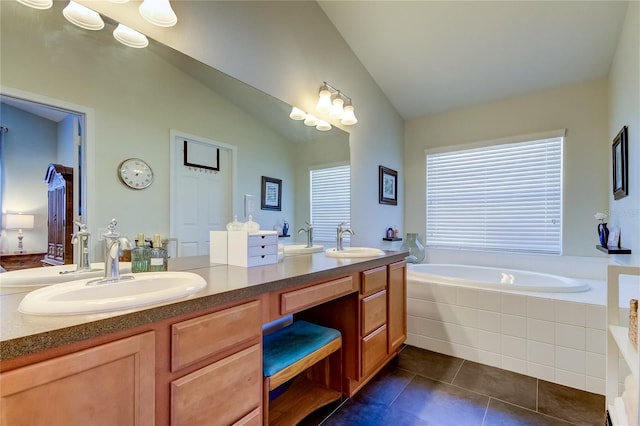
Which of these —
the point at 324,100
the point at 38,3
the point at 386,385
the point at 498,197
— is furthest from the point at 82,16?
the point at 498,197

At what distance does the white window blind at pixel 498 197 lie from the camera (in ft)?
9.50

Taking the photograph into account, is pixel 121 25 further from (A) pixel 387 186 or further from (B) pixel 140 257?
(A) pixel 387 186

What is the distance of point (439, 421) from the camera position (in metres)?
1.59

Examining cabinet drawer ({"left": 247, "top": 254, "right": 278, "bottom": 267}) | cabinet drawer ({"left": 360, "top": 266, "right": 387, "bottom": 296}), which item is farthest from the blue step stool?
cabinet drawer ({"left": 247, "top": 254, "right": 278, "bottom": 267})

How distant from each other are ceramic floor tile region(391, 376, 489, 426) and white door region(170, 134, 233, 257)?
1.44 m

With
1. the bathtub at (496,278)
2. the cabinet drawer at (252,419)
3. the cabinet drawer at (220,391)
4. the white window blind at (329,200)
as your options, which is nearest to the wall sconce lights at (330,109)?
the white window blind at (329,200)

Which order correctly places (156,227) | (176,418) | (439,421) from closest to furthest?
(176,418) < (156,227) < (439,421)

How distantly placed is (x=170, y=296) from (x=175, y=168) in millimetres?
753

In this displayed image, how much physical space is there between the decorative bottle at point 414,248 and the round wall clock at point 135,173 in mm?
2771

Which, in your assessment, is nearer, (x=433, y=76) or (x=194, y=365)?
(x=194, y=365)

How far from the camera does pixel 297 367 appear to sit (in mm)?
1413

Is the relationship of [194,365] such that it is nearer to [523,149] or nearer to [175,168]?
[175,168]

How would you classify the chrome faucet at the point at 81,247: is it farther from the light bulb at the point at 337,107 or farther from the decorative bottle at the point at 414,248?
the decorative bottle at the point at 414,248

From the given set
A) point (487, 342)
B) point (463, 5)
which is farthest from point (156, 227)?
point (463, 5)
